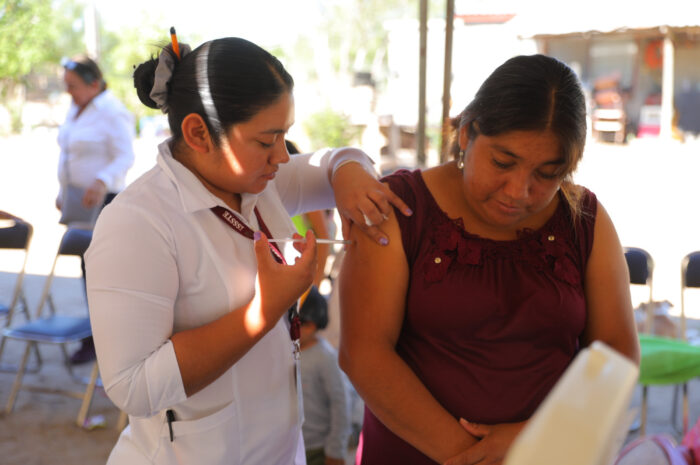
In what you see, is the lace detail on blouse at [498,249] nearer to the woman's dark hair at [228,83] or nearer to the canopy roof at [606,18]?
the woman's dark hair at [228,83]

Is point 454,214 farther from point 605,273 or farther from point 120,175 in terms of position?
point 120,175

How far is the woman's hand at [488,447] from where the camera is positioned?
4.53 ft

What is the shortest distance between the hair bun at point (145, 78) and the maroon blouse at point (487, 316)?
0.59m

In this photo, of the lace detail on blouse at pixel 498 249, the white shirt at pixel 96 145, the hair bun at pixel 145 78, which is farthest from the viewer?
the white shirt at pixel 96 145

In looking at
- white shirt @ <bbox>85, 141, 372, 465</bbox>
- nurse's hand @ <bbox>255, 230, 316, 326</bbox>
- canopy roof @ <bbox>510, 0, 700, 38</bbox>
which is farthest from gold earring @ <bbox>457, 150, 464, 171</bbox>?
canopy roof @ <bbox>510, 0, 700, 38</bbox>

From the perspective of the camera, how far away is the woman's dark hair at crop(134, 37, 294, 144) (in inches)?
48.0

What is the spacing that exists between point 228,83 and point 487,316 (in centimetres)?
71

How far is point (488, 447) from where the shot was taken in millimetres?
1392

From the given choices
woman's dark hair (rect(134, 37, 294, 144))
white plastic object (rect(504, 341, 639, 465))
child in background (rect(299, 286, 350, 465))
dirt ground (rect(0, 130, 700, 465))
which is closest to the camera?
white plastic object (rect(504, 341, 639, 465))

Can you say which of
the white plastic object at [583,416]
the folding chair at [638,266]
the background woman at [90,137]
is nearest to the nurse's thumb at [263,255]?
the white plastic object at [583,416]

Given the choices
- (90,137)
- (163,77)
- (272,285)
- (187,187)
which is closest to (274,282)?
(272,285)

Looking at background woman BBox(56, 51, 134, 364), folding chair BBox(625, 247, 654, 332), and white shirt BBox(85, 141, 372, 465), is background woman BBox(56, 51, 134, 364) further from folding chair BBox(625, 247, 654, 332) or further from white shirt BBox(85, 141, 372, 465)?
white shirt BBox(85, 141, 372, 465)

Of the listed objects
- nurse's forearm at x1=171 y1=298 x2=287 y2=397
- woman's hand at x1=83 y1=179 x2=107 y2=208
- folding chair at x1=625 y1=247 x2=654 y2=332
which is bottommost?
folding chair at x1=625 y1=247 x2=654 y2=332

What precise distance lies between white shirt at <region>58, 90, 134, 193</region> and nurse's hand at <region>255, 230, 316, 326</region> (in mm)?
3837
